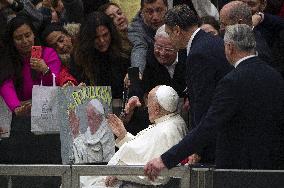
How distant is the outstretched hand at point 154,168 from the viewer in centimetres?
675

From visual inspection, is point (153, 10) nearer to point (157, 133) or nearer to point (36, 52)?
point (36, 52)

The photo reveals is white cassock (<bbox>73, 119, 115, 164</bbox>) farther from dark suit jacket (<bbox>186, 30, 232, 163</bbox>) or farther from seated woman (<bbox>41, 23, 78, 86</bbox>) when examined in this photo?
seated woman (<bbox>41, 23, 78, 86</bbox>)

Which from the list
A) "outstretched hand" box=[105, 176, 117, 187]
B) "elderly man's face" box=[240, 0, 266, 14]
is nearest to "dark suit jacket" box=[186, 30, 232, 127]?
"outstretched hand" box=[105, 176, 117, 187]

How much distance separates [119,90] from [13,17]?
5.20 feet

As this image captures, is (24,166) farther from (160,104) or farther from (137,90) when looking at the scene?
(137,90)

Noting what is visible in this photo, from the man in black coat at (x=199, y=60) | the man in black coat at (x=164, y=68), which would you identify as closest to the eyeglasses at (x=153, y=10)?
the man in black coat at (x=164, y=68)

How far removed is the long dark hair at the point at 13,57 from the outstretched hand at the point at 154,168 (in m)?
2.99

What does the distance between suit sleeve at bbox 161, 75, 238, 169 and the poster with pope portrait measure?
163 centimetres

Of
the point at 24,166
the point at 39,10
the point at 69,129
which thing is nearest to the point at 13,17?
the point at 39,10

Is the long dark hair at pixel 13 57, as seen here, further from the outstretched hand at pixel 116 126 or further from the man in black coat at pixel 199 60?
the man in black coat at pixel 199 60

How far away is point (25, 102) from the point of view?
9.39m

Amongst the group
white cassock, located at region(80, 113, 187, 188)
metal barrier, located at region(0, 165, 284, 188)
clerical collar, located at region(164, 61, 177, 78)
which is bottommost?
metal barrier, located at region(0, 165, 284, 188)

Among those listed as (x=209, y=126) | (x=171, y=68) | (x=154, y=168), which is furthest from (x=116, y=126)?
(x=209, y=126)

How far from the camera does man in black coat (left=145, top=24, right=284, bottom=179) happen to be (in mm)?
6746
